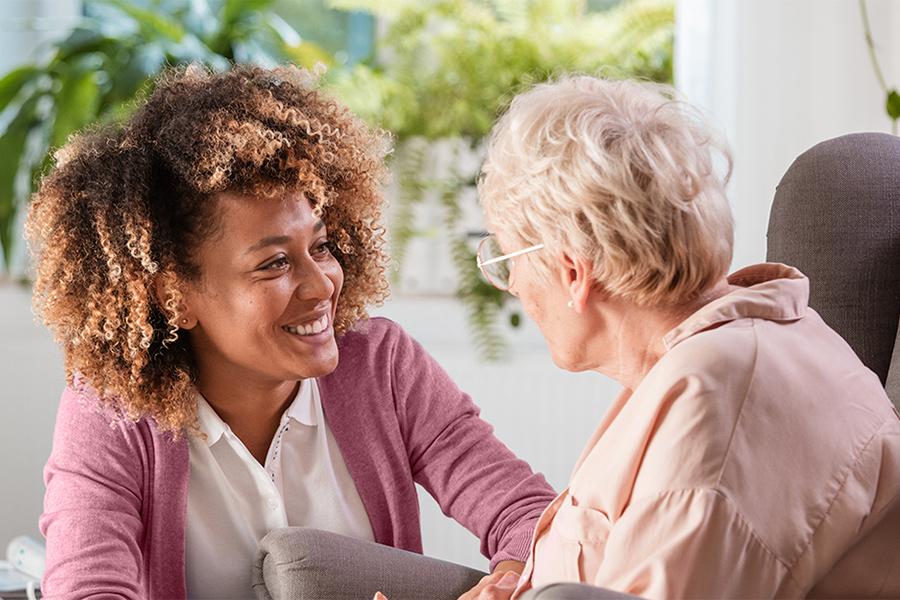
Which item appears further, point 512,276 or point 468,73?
point 468,73

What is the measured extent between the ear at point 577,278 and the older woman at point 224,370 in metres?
0.46

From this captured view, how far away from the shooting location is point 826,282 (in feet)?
5.52

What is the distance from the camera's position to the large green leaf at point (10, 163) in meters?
2.87

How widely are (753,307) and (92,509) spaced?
895mm

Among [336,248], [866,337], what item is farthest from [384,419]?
[866,337]

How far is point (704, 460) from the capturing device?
3.58 ft

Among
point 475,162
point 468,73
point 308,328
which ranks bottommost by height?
point 308,328

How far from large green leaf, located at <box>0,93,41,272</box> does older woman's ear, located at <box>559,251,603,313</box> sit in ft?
6.44

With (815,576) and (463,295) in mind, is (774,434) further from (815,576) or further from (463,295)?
(463,295)

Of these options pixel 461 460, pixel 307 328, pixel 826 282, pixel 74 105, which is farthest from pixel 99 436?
pixel 74 105

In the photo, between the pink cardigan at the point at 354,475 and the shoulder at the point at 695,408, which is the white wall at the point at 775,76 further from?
the shoulder at the point at 695,408

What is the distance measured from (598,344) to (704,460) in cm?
25

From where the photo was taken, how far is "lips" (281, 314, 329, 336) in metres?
1.66

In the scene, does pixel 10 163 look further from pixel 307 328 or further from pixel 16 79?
pixel 307 328
